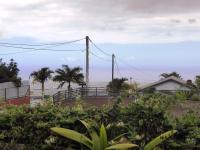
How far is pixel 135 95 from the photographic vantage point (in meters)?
6.13

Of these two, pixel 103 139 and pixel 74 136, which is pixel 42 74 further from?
pixel 103 139

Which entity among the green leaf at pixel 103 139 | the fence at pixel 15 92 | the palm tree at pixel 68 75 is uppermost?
the palm tree at pixel 68 75

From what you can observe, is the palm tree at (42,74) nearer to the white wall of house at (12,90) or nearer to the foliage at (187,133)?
the white wall of house at (12,90)

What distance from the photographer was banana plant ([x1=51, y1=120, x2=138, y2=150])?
523cm

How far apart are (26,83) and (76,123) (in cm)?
4587

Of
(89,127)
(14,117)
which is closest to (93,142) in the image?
(89,127)

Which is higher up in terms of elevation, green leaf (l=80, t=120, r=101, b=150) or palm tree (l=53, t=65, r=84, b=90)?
palm tree (l=53, t=65, r=84, b=90)

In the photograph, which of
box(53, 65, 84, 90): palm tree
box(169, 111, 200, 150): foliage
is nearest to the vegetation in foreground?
box(169, 111, 200, 150): foliage

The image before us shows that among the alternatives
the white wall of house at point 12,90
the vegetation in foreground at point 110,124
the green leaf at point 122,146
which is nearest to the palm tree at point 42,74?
the white wall of house at point 12,90

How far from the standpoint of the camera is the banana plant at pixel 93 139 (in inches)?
206

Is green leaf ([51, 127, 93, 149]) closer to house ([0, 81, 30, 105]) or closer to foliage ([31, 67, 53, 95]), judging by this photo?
house ([0, 81, 30, 105])

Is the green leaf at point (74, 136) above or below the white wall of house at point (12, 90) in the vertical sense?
below

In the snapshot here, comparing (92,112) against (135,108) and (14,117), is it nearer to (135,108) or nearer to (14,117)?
(135,108)

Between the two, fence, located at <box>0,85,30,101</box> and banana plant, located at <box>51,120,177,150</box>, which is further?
fence, located at <box>0,85,30,101</box>
